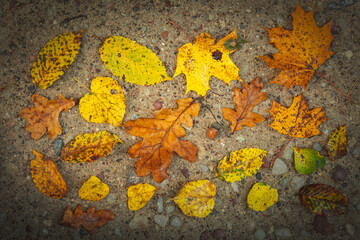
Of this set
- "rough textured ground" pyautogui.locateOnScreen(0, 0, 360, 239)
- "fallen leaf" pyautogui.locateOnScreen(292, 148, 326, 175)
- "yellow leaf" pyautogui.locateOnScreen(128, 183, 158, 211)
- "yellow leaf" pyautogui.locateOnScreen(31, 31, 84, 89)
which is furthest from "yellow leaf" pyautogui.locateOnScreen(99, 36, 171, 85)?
"fallen leaf" pyautogui.locateOnScreen(292, 148, 326, 175)

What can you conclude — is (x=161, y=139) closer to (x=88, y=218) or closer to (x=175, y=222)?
(x=175, y=222)

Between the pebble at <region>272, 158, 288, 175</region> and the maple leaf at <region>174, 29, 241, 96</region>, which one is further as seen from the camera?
the pebble at <region>272, 158, 288, 175</region>

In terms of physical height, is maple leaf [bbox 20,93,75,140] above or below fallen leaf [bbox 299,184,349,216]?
above

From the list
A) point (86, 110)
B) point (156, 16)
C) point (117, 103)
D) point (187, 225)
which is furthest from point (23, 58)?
→ point (187, 225)

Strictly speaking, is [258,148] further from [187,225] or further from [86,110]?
[86,110]

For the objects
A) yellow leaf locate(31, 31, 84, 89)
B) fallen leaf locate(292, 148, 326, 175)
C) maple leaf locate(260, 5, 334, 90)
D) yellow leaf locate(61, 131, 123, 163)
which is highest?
maple leaf locate(260, 5, 334, 90)

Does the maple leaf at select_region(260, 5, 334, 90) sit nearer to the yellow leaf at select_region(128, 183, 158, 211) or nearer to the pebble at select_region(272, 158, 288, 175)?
the pebble at select_region(272, 158, 288, 175)

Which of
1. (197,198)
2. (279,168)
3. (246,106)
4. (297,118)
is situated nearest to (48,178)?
(197,198)
